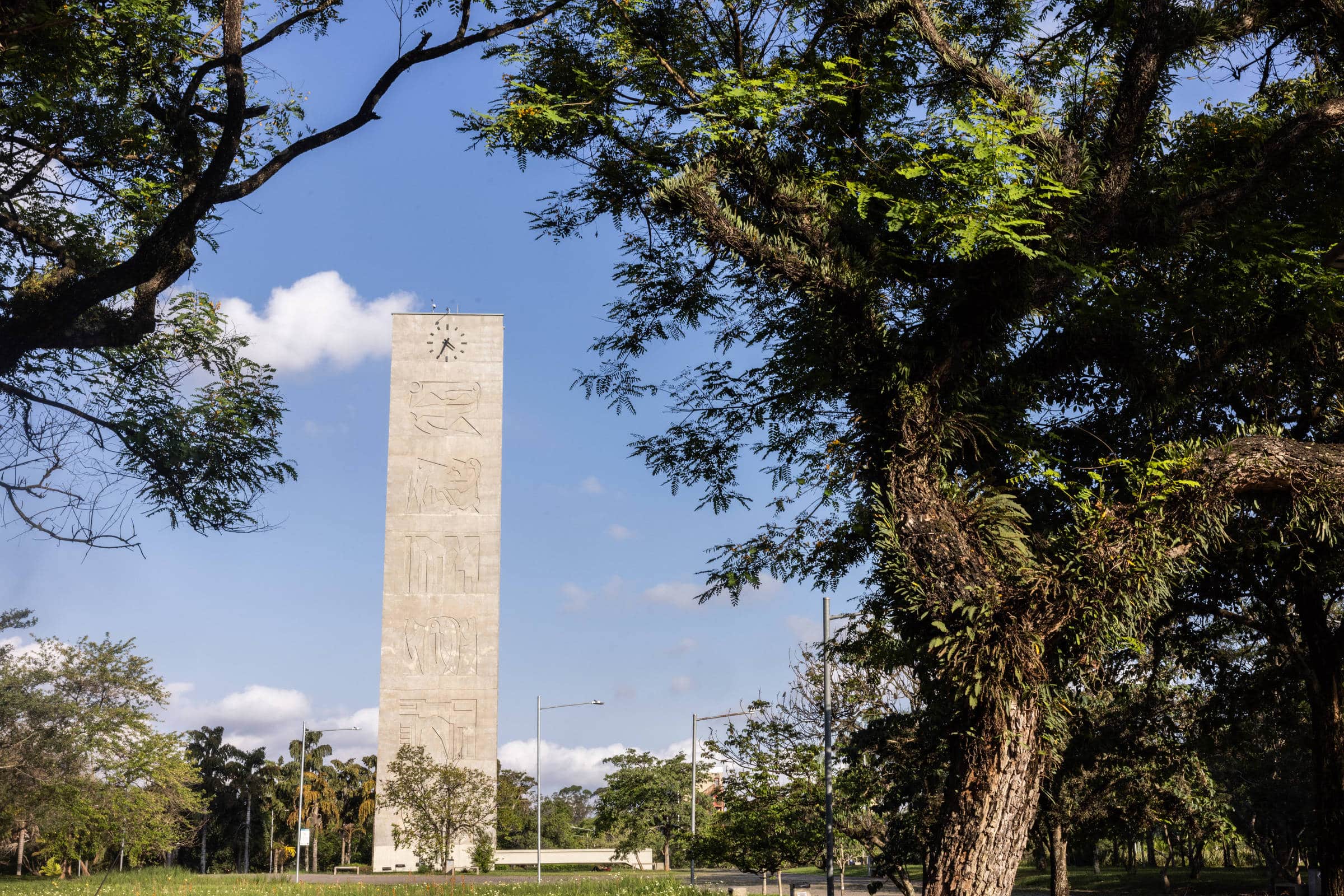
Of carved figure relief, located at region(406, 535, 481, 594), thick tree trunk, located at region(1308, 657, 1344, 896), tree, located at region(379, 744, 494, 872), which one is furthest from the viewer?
carved figure relief, located at region(406, 535, 481, 594)

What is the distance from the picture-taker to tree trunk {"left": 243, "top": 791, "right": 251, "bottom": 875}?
57.3 meters

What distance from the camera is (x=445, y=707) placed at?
148 feet

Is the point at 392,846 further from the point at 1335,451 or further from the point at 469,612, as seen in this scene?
the point at 1335,451

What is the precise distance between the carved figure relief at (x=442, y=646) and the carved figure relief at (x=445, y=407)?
8610 millimetres

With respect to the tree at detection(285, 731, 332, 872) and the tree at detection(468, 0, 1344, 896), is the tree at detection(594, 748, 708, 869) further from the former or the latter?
the tree at detection(468, 0, 1344, 896)

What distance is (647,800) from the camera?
39.7 meters

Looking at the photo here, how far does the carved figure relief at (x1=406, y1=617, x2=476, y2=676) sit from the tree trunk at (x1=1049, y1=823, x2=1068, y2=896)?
3135 cm

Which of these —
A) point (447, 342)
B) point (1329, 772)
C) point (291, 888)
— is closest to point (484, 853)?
point (291, 888)

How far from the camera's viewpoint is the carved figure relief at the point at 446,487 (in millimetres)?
47362

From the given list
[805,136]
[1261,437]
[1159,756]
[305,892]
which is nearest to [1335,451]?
[1261,437]

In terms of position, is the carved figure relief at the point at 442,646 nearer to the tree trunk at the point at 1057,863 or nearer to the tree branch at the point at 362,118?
the tree trunk at the point at 1057,863

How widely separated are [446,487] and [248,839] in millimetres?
24892

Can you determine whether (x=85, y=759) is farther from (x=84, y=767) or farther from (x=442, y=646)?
(x=442, y=646)

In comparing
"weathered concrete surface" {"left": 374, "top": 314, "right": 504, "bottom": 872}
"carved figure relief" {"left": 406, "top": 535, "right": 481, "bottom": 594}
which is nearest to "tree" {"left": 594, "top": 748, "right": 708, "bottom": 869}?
"weathered concrete surface" {"left": 374, "top": 314, "right": 504, "bottom": 872}
